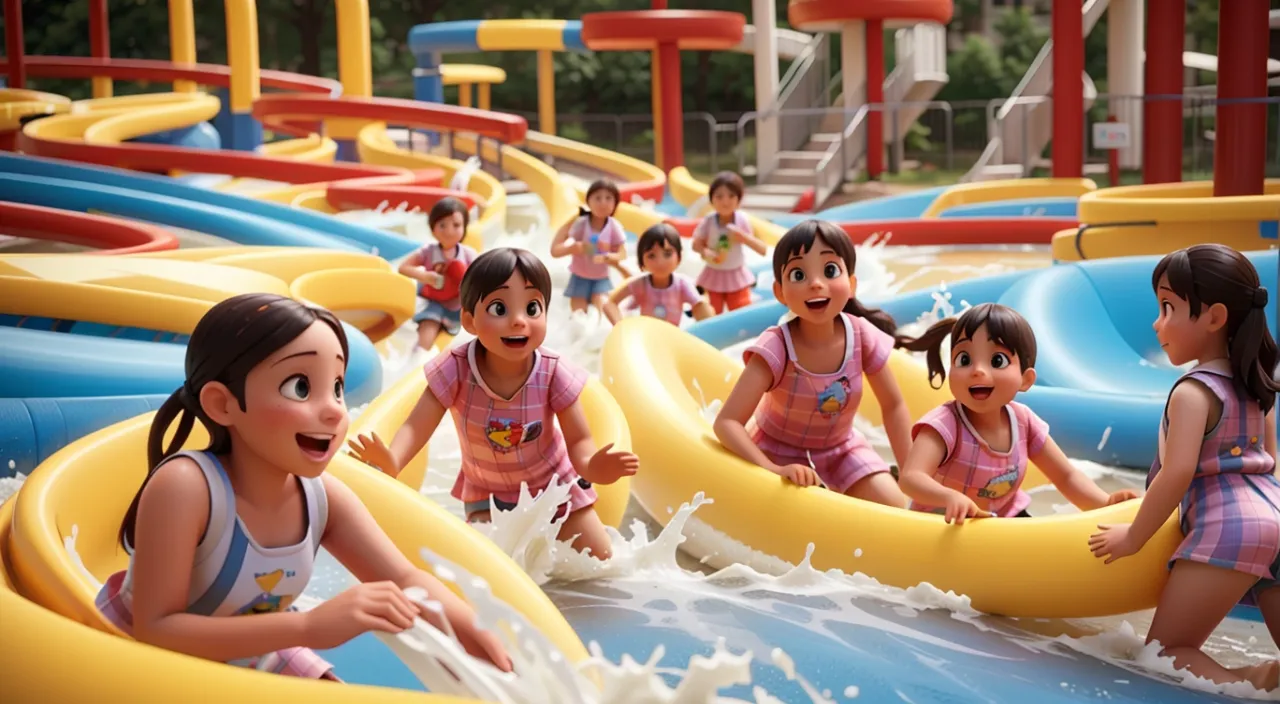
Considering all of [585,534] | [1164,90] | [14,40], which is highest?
[14,40]

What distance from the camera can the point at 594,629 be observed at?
301cm

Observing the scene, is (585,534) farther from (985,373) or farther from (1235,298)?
(1235,298)

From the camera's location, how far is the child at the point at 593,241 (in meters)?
6.76

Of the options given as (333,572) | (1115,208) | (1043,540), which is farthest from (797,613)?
(1115,208)

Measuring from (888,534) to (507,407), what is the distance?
886mm

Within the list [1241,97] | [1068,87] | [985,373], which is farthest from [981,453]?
[1068,87]

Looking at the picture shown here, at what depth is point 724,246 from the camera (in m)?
6.67

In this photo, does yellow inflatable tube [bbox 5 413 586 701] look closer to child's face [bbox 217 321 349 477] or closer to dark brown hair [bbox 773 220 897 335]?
child's face [bbox 217 321 349 477]

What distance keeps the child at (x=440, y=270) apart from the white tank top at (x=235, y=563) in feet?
13.3

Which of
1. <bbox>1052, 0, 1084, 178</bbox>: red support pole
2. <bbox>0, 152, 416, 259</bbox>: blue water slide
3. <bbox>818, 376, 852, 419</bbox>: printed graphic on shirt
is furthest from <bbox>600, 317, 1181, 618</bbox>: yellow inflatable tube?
<bbox>1052, 0, 1084, 178</bbox>: red support pole

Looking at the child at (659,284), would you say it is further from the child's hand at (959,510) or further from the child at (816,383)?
the child's hand at (959,510)

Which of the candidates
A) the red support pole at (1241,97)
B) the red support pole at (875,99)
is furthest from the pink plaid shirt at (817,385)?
the red support pole at (875,99)

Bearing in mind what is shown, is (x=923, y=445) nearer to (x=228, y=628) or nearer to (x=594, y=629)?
(x=594, y=629)

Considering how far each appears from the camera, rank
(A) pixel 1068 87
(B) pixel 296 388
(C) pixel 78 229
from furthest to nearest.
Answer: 1. (A) pixel 1068 87
2. (C) pixel 78 229
3. (B) pixel 296 388
